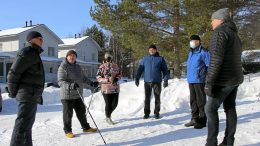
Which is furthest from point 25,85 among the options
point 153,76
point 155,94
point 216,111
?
point 155,94

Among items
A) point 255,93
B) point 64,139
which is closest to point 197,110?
point 64,139

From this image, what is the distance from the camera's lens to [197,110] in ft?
25.2

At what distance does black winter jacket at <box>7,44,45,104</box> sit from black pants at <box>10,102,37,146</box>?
0.12 metres

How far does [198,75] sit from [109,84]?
6.69 feet

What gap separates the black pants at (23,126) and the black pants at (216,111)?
2.61 metres

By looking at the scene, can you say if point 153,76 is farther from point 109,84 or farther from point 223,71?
point 223,71

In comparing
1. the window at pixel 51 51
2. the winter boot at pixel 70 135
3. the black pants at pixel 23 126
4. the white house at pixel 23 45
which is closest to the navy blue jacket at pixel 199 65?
the winter boot at pixel 70 135

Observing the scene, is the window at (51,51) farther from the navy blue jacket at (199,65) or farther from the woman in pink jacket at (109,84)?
the navy blue jacket at (199,65)

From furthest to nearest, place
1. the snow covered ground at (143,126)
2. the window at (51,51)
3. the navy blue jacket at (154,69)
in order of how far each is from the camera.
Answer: the window at (51,51) < the navy blue jacket at (154,69) < the snow covered ground at (143,126)

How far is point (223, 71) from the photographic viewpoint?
16.7ft

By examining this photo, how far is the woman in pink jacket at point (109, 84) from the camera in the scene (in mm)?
8398

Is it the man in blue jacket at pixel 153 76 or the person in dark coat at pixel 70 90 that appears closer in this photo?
the person in dark coat at pixel 70 90

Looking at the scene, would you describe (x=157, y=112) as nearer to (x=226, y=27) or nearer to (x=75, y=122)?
(x=75, y=122)

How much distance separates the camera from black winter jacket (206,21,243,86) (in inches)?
197
